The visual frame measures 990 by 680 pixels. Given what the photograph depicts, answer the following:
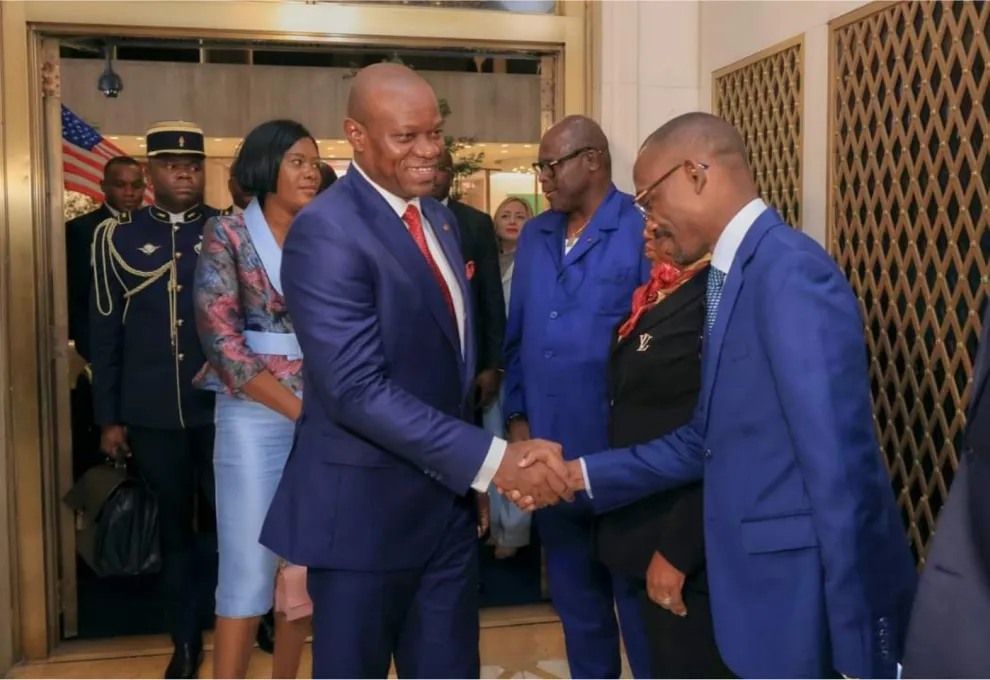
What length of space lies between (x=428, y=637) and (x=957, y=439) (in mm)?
1245

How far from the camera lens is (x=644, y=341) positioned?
2.11m

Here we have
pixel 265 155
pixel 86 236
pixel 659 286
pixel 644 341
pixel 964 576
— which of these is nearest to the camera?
pixel 964 576

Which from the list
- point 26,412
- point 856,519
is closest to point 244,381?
point 26,412

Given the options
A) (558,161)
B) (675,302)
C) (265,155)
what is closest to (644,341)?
(675,302)

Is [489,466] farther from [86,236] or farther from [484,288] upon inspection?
[86,236]

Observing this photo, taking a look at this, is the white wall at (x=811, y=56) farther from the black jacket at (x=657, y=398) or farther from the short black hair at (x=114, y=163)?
the short black hair at (x=114, y=163)

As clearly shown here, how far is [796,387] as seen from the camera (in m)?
1.44

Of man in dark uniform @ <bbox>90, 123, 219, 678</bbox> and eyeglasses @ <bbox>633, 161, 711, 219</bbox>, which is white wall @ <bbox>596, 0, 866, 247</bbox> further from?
eyeglasses @ <bbox>633, 161, 711, 219</bbox>

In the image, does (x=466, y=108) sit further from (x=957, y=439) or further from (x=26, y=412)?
(x=957, y=439)

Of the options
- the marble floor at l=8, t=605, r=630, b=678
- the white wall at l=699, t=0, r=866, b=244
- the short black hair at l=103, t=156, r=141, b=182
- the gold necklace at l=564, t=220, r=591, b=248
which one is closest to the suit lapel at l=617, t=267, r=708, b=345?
the gold necklace at l=564, t=220, r=591, b=248

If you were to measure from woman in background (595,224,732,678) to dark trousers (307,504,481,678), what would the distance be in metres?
0.36

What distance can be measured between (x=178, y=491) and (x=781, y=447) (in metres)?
2.17

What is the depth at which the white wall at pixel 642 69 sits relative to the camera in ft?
11.3

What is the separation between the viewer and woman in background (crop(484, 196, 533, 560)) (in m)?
3.63
